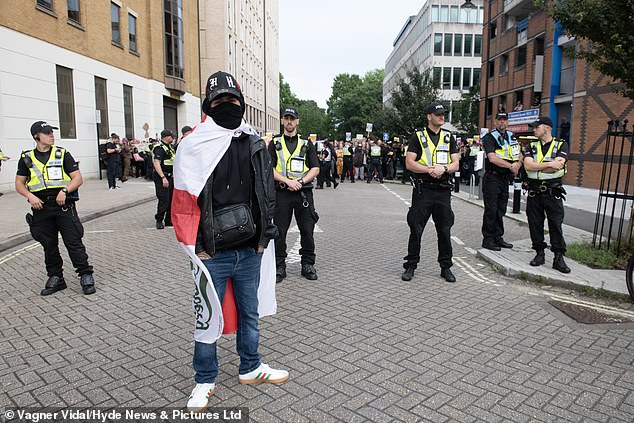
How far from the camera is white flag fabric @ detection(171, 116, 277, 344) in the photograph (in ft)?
10.3

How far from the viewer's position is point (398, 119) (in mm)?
31516

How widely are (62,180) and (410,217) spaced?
14.0 feet

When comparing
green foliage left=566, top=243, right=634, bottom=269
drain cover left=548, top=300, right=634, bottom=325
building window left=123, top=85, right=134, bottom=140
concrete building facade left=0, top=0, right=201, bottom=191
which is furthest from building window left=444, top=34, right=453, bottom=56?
drain cover left=548, top=300, right=634, bottom=325

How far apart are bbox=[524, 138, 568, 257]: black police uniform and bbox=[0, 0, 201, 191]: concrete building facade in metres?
→ 15.5

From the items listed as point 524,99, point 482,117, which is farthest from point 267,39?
point 524,99

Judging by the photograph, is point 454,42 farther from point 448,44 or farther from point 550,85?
point 550,85

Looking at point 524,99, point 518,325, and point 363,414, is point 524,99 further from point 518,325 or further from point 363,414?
point 363,414

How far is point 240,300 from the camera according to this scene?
346 centimetres

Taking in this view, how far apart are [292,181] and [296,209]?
0.47m

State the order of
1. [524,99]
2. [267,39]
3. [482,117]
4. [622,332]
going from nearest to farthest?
[622,332], [524,99], [482,117], [267,39]

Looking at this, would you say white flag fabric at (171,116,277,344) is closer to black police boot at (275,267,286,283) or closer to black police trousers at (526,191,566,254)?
black police boot at (275,267,286,283)

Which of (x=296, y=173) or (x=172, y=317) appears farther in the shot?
(x=296, y=173)

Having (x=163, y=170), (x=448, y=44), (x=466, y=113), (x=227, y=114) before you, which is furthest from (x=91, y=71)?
(x=448, y=44)

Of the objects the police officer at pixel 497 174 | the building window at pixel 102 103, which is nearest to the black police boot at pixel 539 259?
the police officer at pixel 497 174
